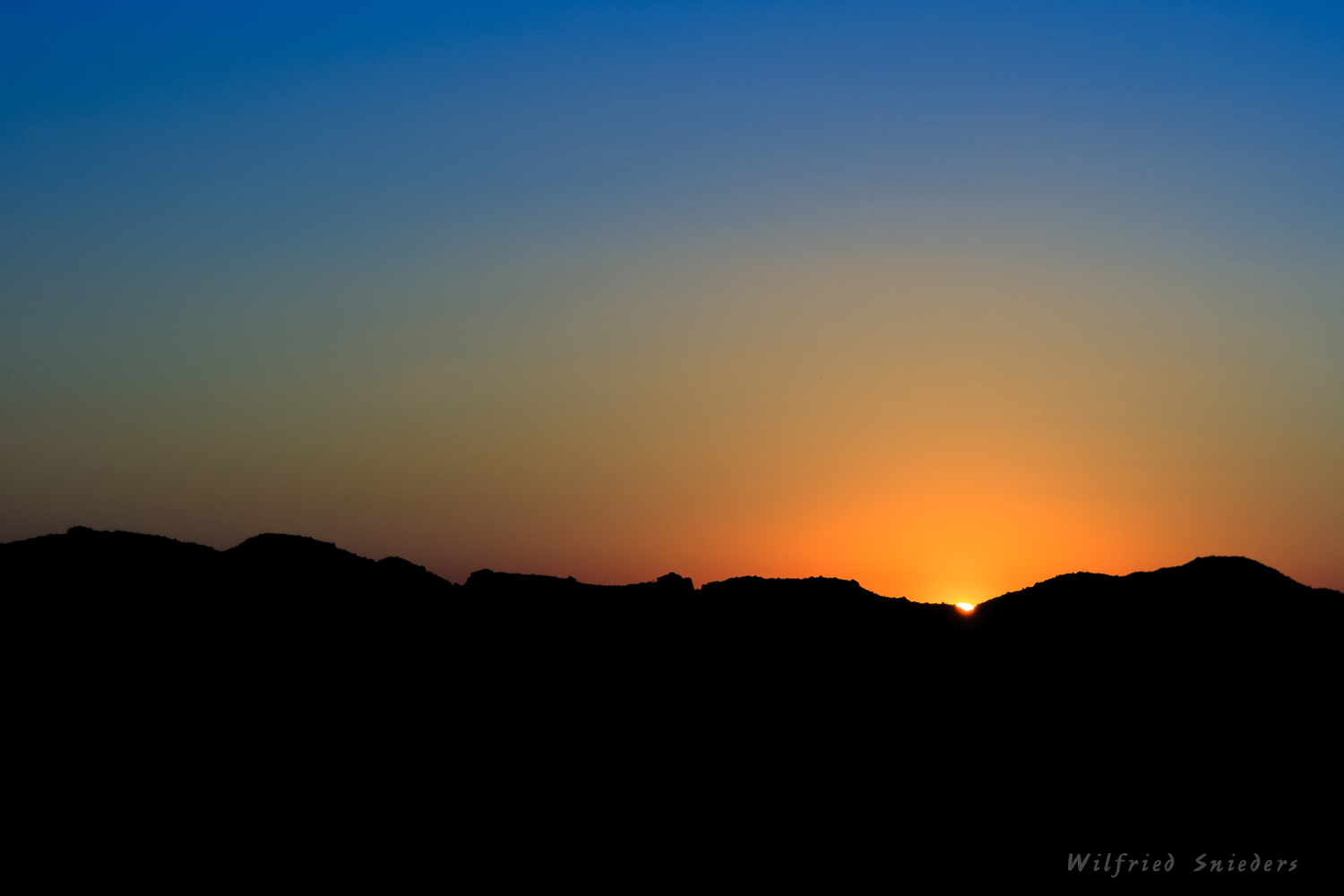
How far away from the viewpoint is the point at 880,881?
93.8 ft

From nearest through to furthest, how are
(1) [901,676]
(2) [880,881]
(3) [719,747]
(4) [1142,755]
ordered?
(2) [880,881]
(4) [1142,755]
(3) [719,747]
(1) [901,676]

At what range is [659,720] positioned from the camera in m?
34.3

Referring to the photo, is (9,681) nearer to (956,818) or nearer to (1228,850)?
(956,818)

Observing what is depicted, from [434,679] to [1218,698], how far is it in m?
23.8

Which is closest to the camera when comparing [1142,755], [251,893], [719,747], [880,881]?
[251,893]

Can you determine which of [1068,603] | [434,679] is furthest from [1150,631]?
[434,679]

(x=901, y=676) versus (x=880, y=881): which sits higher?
(x=901, y=676)

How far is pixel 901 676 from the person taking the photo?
36125 mm

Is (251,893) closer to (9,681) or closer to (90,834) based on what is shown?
(90,834)

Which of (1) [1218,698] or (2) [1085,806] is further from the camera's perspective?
(1) [1218,698]

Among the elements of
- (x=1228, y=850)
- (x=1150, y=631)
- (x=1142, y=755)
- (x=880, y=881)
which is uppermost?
(x=1150, y=631)

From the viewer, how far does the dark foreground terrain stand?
2878 cm

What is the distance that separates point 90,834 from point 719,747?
1711cm

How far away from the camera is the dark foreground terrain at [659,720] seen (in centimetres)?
2878
